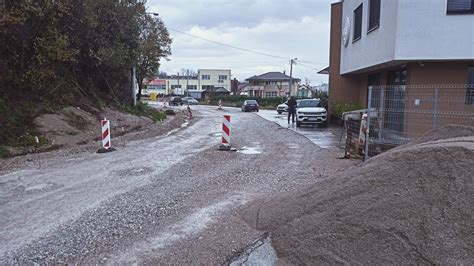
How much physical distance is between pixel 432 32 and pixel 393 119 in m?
4.97

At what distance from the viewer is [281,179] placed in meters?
8.14

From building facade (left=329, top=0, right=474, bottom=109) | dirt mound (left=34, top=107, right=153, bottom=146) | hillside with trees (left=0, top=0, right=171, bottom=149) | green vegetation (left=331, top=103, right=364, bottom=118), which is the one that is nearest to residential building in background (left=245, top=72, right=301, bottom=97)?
hillside with trees (left=0, top=0, right=171, bottom=149)

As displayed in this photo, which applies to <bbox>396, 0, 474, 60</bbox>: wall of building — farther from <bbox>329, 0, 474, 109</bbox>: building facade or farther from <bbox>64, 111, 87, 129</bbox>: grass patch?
<bbox>64, 111, 87, 129</bbox>: grass patch

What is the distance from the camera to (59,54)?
1490cm

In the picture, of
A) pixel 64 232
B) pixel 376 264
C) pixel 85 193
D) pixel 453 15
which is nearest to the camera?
pixel 376 264

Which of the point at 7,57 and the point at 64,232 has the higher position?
the point at 7,57

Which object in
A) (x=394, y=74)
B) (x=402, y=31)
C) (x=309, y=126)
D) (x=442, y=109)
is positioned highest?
(x=402, y=31)

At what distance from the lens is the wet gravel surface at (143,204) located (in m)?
4.47

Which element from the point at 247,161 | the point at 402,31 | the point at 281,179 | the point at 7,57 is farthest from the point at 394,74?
the point at 7,57

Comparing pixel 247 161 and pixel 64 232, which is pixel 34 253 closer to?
pixel 64 232

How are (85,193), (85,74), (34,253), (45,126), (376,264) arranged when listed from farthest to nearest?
(85,74), (45,126), (85,193), (34,253), (376,264)

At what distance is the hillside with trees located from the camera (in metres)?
13.4

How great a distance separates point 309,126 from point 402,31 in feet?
35.9

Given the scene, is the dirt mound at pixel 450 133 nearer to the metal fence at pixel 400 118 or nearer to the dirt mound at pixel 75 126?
the metal fence at pixel 400 118
